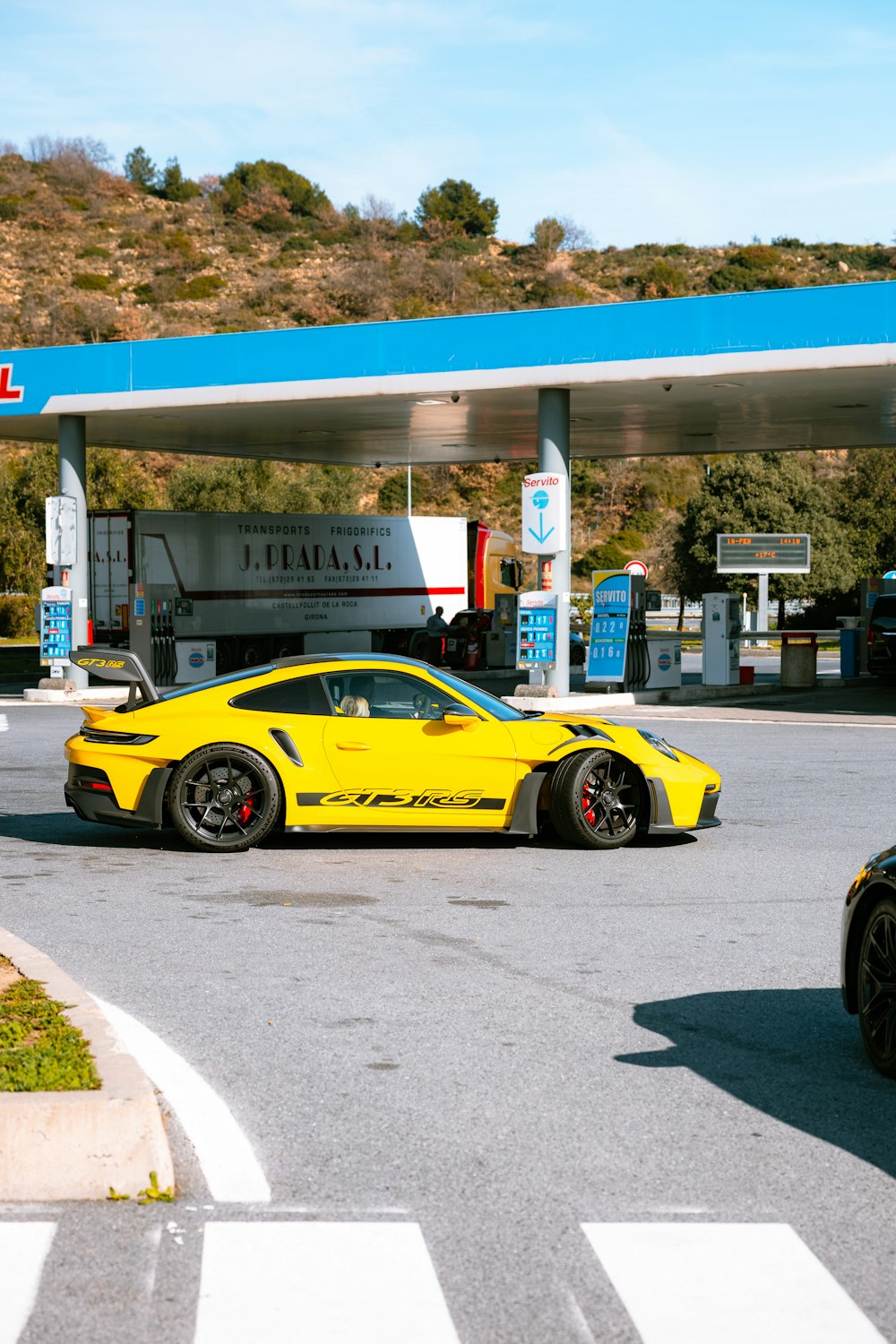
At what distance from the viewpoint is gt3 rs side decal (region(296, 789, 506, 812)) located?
10.7 m

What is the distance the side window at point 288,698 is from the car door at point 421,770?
0.17 meters

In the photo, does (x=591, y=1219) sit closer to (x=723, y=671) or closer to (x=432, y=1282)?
(x=432, y=1282)

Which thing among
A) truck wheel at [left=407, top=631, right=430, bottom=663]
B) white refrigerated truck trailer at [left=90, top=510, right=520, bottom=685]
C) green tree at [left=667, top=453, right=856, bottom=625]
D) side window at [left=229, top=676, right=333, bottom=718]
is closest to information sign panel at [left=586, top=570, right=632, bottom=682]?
white refrigerated truck trailer at [left=90, top=510, right=520, bottom=685]

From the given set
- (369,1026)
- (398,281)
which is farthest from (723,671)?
(398,281)

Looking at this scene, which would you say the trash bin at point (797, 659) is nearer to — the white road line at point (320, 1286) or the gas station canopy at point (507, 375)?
the gas station canopy at point (507, 375)

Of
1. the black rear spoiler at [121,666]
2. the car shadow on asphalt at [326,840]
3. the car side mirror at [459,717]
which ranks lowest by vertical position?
the car shadow on asphalt at [326,840]

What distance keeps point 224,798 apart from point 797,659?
21263 mm

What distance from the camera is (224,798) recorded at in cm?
1077

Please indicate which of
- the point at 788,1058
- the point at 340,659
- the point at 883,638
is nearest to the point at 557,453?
the point at 883,638

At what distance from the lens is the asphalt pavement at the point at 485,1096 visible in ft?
12.9

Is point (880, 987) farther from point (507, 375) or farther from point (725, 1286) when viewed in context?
point (507, 375)

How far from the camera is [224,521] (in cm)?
3366

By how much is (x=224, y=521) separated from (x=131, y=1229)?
29925 mm

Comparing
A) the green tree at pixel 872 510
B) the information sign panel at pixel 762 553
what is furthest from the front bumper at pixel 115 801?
the green tree at pixel 872 510
